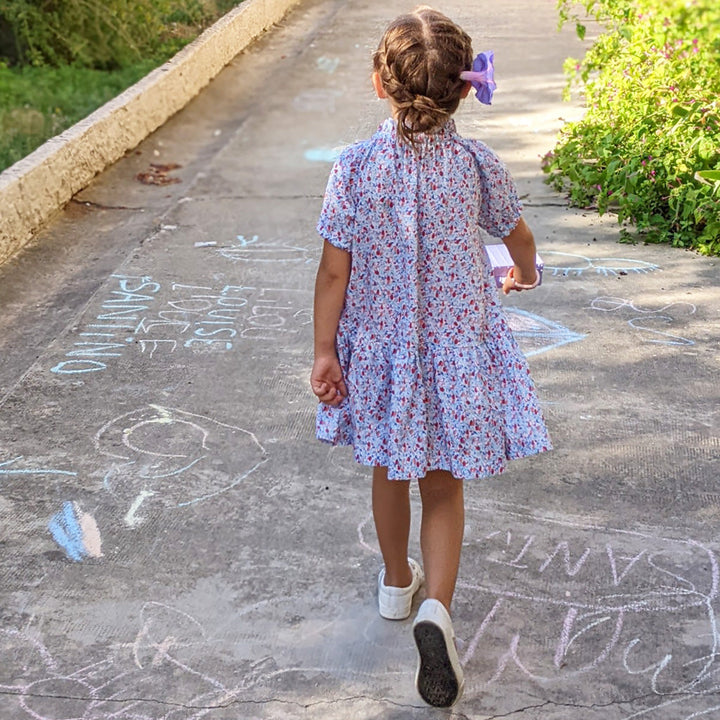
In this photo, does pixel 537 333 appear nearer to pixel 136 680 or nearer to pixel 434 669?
pixel 434 669

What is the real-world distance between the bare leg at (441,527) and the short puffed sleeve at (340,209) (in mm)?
577

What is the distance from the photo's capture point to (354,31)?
10578 mm

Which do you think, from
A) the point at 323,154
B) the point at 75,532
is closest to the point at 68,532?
the point at 75,532

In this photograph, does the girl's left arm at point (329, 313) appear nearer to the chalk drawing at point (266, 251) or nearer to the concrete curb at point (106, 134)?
the chalk drawing at point (266, 251)

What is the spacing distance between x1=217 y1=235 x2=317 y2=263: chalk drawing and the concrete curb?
3.74 ft

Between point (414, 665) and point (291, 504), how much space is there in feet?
2.59

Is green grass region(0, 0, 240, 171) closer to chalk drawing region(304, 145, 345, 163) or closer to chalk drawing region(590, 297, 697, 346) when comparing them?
chalk drawing region(304, 145, 345, 163)

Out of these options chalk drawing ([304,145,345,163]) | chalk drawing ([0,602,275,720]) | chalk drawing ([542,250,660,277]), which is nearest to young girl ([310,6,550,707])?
chalk drawing ([0,602,275,720])

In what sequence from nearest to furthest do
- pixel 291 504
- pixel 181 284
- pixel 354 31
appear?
pixel 291 504 → pixel 181 284 → pixel 354 31

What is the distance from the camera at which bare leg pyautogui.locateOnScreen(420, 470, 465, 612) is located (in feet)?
8.22

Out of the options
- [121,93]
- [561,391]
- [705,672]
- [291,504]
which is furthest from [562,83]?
[705,672]

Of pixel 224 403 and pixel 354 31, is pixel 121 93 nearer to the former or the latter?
pixel 354 31

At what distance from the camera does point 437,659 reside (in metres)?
2.33

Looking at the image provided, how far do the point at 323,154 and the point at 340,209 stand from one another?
15.6ft
